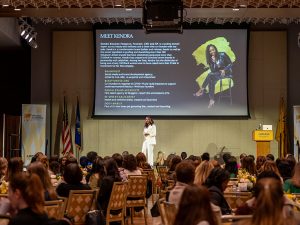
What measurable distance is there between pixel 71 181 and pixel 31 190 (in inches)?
119

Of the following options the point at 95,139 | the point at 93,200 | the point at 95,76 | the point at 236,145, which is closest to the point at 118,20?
the point at 95,76

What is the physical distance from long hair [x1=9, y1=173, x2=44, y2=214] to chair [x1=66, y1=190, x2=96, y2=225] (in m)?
2.47

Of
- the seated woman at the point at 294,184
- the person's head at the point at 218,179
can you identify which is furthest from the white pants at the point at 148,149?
the person's head at the point at 218,179

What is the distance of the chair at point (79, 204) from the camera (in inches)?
243

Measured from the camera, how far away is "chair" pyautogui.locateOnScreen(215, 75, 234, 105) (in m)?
19.8

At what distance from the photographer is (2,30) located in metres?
16.9

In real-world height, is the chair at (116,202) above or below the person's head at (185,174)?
below

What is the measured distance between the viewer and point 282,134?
19781 mm

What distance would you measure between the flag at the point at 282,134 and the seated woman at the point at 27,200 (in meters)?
16.7

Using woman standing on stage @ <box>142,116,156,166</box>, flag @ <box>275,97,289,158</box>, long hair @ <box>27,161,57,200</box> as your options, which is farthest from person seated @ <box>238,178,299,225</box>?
flag @ <box>275,97,289,158</box>

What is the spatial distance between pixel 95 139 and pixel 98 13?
599 centimetres

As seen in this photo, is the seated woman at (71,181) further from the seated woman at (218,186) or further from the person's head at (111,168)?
the seated woman at (218,186)

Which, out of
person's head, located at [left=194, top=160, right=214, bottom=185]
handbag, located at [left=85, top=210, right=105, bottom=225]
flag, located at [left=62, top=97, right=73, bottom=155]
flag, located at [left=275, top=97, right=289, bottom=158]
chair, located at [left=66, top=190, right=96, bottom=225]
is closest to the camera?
handbag, located at [left=85, top=210, right=105, bottom=225]

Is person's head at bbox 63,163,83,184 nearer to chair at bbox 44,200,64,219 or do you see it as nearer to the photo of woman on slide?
chair at bbox 44,200,64,219
